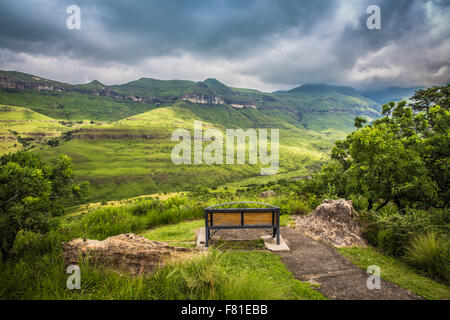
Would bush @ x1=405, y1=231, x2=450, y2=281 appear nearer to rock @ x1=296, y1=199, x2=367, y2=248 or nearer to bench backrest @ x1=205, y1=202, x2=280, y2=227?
rock @ x1=296, y1=199, x2=367, y2=248

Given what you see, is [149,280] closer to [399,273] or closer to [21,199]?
[21,199]

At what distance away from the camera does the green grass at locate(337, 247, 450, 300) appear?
3.55m

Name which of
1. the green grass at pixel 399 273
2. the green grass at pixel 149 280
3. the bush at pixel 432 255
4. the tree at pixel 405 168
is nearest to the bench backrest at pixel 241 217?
the green grass at pixel 149 280

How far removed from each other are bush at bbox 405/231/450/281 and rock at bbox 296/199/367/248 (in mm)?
1253

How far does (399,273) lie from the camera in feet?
13.7

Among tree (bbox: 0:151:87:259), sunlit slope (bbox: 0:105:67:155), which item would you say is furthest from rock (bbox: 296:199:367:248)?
sunlit slope (bbox: 0:105:67:155)

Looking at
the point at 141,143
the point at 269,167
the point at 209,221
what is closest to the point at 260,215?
the point at 209,221

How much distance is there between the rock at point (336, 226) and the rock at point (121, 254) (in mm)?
3956

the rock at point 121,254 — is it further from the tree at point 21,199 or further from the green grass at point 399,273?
the green grass at point 399,273

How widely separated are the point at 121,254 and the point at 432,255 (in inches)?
233

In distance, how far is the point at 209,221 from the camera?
19.4ft

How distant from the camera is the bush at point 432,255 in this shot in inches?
159

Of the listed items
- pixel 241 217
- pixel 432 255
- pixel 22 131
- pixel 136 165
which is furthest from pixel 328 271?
pixel 22 131
